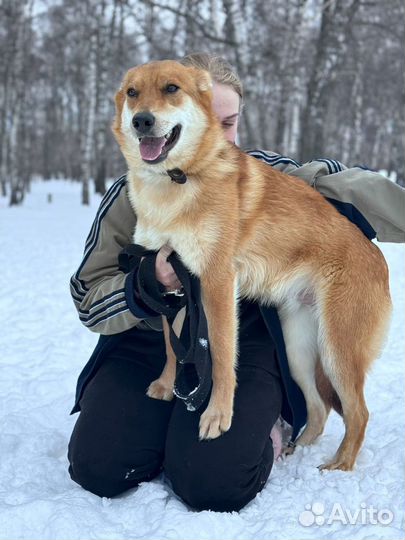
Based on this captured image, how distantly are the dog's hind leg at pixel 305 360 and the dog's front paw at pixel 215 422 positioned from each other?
49 cm

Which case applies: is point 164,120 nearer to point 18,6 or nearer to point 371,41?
point 18,6

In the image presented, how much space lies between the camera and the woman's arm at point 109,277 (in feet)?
7.32

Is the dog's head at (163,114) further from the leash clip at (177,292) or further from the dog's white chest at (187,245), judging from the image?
the leash clip at (177,292)

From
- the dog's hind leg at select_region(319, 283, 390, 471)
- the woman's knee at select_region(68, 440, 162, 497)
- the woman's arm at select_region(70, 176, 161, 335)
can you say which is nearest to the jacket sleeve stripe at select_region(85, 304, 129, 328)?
the woman's arm at select_region(70, 176, 161, 335)

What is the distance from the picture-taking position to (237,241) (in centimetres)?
220

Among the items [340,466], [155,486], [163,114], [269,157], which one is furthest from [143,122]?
[340,466]

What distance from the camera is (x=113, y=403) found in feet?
7.37

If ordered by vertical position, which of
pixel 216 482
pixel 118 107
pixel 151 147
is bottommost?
pixel 216 482

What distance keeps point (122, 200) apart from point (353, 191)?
3.30 feet

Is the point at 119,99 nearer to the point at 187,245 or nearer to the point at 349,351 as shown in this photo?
the point at 187,245

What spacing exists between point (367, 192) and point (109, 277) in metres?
1.16

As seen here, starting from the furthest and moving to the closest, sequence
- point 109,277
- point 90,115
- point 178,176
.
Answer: point 90,115 < point 109,277 < point 178,176

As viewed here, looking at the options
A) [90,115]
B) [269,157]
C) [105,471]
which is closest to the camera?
[105,471]

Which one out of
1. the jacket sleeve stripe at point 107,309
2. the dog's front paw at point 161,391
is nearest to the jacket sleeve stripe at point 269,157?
the jacket sleeve stripe at point 107,309
